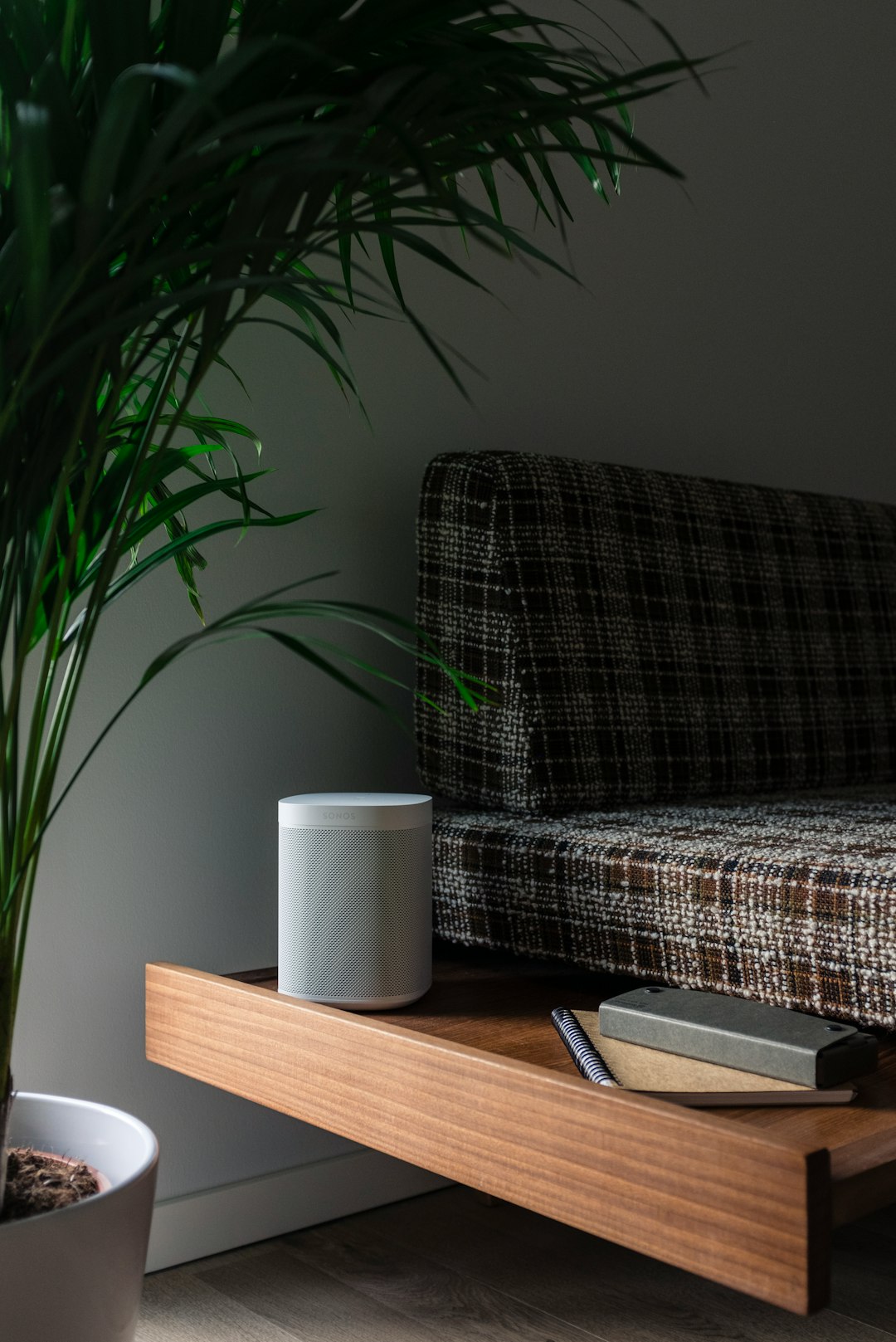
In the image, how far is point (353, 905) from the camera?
1.19 metres

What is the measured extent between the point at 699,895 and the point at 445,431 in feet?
2.64

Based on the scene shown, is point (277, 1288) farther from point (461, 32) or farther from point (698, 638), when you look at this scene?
point (461, 32)

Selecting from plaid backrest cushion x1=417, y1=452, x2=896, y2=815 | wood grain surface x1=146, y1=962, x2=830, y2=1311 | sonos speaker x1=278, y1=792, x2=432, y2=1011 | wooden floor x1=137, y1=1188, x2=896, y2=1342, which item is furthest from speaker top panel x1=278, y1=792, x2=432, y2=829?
wooden floor x1=137, y1=1188, x2=896, y2=1342

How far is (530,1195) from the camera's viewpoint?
36.8 inches

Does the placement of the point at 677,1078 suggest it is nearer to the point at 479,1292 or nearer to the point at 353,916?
the point at 353,916

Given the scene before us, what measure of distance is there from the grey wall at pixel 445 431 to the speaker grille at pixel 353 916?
0.98 ft

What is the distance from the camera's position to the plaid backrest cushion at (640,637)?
148cm

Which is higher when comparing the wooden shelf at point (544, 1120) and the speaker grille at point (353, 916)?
the speaker grille at point (353, 916)

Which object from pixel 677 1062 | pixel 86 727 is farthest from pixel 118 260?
pixel 677 1062

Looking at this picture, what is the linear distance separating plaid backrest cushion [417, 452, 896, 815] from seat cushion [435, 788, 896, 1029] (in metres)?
0.09

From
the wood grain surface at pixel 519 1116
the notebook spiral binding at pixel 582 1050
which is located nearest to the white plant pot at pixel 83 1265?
the wood grain surface at pixel 519 1116

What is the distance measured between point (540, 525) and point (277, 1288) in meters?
0.91

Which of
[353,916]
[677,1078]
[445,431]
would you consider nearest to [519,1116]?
[677,1078]

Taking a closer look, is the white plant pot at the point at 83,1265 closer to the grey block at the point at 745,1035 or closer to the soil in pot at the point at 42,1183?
the soil in pot at the point at 42,1183
